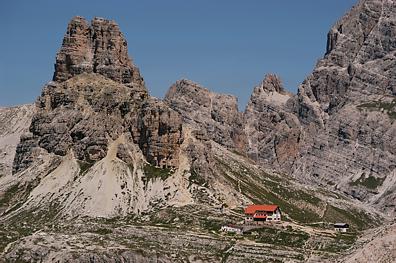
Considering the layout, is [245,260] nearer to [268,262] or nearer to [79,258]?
[268,262]

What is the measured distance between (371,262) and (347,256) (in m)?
16.0

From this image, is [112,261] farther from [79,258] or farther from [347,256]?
[347,256]

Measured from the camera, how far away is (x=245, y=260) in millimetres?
199875

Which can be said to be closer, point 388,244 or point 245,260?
point 388,244

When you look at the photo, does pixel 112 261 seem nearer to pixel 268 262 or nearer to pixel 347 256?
pixel 268 262

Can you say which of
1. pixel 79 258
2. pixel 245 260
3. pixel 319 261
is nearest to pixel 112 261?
pixel 79 258

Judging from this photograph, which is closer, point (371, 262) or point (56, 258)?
point (371, 262)

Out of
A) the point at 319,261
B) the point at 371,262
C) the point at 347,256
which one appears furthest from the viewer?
the point at 319,261

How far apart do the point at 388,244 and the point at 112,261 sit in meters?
63.4

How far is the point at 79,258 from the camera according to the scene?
19762 cm

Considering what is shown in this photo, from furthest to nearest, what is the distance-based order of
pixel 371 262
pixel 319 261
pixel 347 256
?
pixel 319 261 < pixel 347 256 < pixel 371 262

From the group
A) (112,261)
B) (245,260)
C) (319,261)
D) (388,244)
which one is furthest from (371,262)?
(112,261)

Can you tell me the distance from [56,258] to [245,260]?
134ft

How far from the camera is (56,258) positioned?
198875 millimetres
